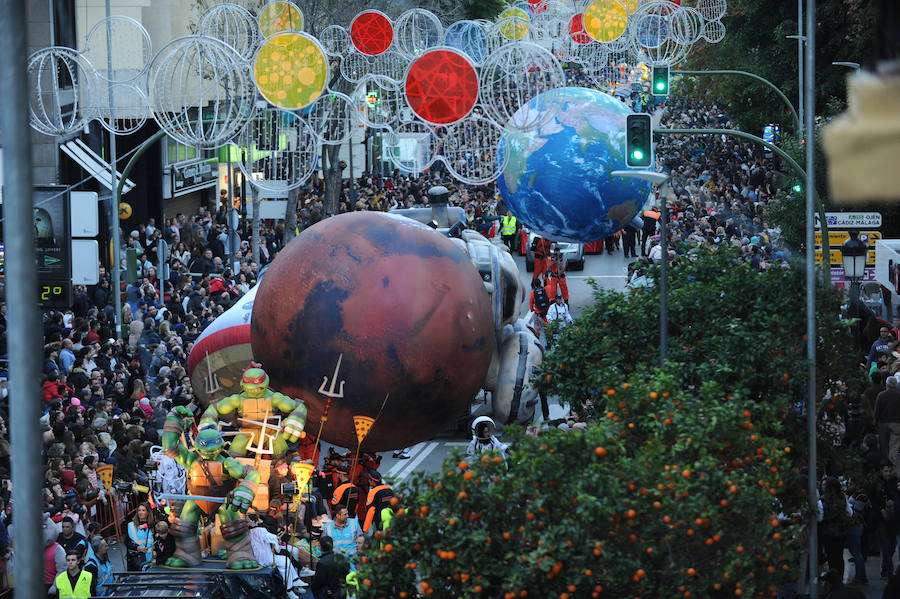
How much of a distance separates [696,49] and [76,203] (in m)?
38.6

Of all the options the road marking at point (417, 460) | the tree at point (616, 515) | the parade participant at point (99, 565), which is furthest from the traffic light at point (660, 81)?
the parade participant at point (99, 565)

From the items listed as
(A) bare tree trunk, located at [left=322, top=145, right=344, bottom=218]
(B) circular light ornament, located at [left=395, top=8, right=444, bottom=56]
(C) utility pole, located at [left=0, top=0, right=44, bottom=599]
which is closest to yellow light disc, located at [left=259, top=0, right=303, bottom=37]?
(B) circular light ornament, located at [left=395, top=8, right=444, bottom=56]

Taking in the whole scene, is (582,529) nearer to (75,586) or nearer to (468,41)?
(75,586)

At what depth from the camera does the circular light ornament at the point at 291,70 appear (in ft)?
70.9

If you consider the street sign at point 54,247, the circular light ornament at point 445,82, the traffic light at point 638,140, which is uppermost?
the circular light ornament at point 445,82

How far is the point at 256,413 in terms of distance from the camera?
15.6 metres

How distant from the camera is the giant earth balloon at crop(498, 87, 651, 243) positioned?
77.9 ft

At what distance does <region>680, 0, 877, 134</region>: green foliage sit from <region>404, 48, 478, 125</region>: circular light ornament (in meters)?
13.5

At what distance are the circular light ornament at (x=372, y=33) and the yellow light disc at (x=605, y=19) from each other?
672 cm

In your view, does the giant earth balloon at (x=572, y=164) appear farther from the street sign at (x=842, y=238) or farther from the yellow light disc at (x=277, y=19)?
the yellow light disc at (x=277, y=19)

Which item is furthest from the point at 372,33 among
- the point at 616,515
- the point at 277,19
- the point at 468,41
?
the point at 616,515

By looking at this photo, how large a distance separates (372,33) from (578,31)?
11937 millimetres

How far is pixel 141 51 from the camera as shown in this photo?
41719 millimetres

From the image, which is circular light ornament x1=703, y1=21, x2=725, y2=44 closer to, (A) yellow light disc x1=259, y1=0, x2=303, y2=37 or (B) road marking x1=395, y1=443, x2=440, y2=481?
(A) yellow light disc x1=259, y1=0, x2=303, y2=37
